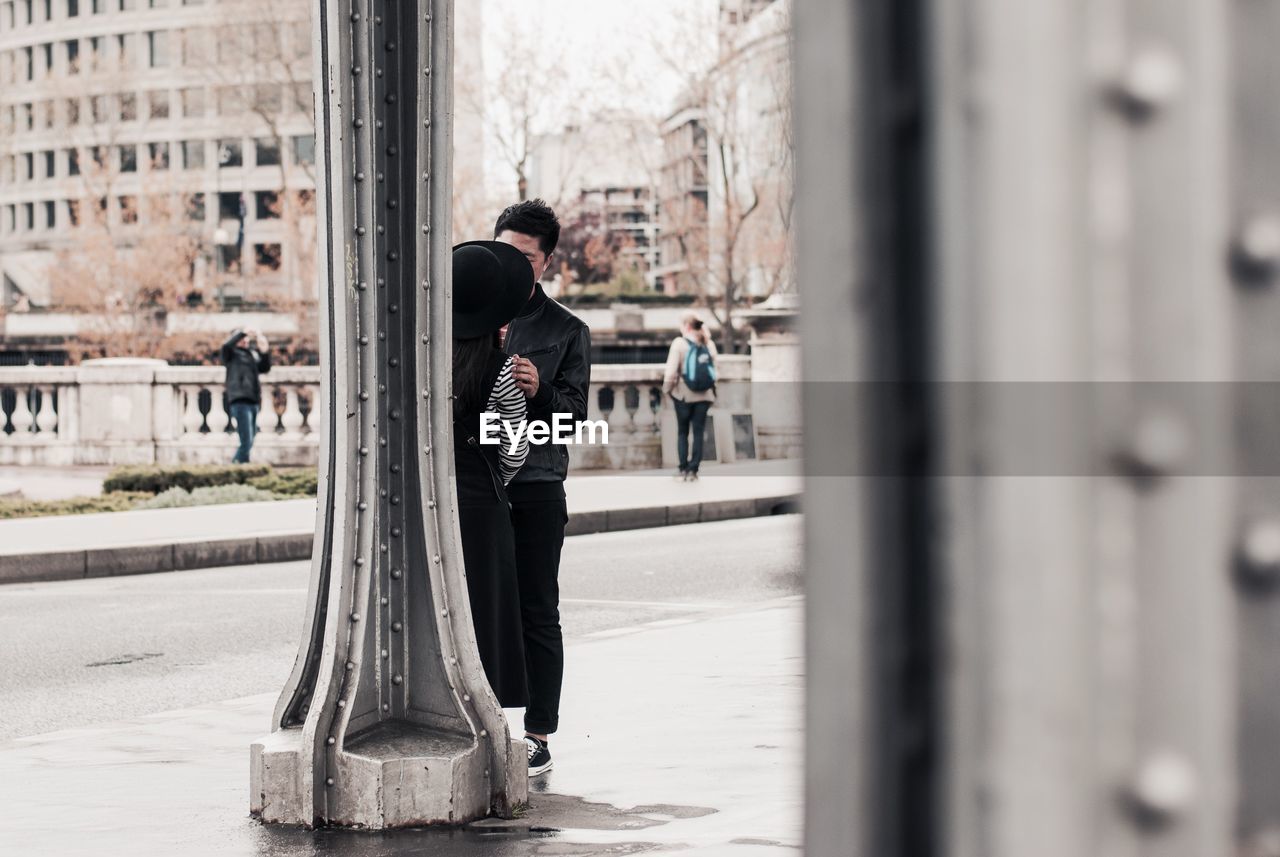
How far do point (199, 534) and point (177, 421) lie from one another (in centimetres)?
1074

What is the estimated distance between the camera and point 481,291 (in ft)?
18.8

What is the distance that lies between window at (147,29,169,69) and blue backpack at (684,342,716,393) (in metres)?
82.4

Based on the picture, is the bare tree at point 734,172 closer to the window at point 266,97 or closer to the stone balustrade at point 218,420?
the stone balustrade at point 218,420

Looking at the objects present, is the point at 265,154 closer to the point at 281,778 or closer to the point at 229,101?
the point at 229,101

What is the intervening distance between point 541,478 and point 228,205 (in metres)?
95.9

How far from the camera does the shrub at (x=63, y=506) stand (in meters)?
17.8

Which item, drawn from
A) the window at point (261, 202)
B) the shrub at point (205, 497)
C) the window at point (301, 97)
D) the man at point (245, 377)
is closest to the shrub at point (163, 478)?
the shrub at point (205, 497)

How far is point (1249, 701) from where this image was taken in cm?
97

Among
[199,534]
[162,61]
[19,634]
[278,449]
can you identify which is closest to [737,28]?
[278,449]

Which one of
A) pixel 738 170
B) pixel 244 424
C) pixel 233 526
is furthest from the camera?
pixel 738 170

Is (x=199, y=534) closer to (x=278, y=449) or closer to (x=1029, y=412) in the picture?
(x=278, y=449)

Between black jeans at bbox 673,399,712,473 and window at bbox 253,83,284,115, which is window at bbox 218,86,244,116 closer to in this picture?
window at bbox 253,83,284,115

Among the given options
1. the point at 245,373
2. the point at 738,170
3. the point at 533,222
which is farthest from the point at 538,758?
the point at 738,170

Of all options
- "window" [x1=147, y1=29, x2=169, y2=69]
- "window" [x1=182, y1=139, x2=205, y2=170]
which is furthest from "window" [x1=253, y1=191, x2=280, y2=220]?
"window" [x1=147, y1=29, x2=169, y2=69]
